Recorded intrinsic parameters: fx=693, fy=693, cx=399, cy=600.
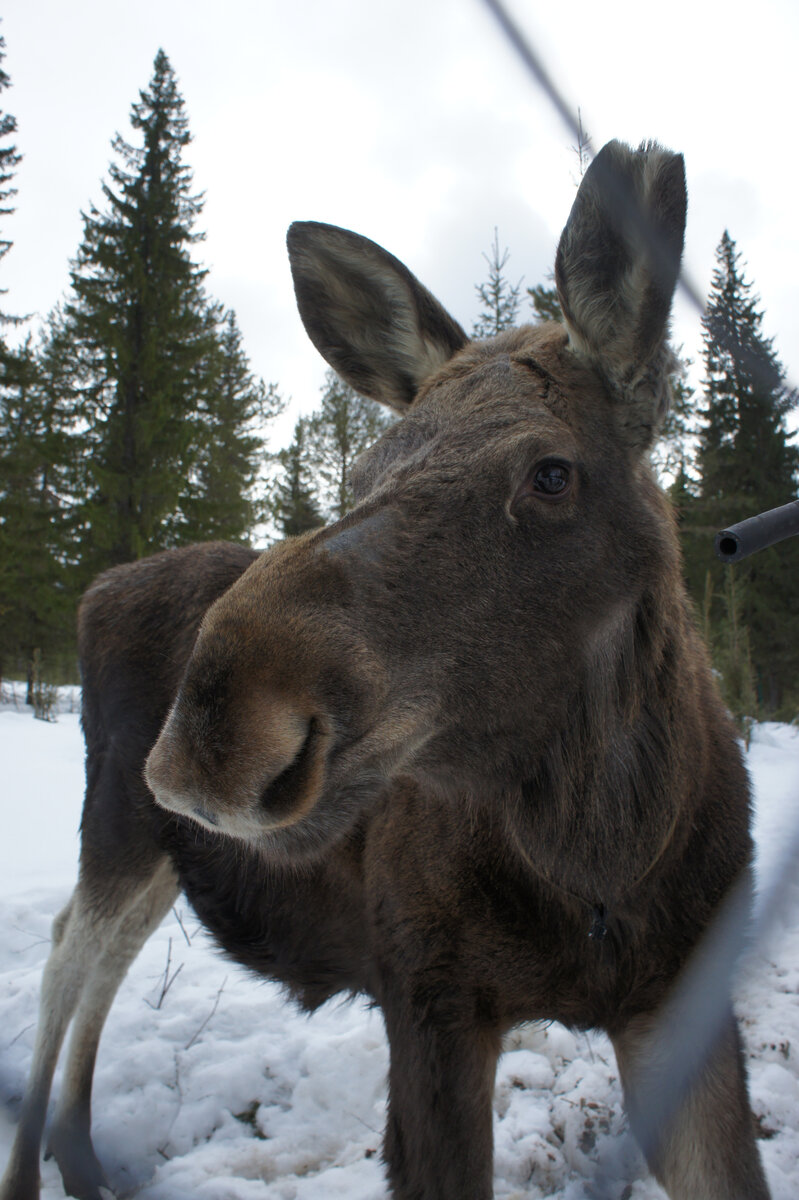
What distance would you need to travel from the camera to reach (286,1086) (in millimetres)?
3025

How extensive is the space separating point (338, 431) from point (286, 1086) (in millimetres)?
17667

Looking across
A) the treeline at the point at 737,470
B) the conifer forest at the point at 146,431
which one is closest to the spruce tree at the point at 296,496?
the conifer forest at the point at 146,431

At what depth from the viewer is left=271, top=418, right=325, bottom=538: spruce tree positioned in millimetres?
17594

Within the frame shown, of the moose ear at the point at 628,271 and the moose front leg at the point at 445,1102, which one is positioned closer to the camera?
the moose ear at the point at 628,271

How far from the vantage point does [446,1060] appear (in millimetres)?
1703

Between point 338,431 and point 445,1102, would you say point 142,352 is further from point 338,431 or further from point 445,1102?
point 445,1102

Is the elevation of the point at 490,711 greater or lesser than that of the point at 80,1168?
greater

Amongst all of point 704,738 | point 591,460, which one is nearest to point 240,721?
point 591,460

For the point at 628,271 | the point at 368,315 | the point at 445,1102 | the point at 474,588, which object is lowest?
the point at 445,1102

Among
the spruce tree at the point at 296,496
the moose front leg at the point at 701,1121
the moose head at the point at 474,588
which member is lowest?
the moose front leg at the point at 701,1121

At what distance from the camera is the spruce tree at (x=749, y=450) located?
2.08 m

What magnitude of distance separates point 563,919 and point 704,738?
0.65 meters

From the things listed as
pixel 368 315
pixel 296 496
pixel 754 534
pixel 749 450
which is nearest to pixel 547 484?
pixel 754 534

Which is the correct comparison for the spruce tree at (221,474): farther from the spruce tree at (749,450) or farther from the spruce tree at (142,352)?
the spruce tree at (749,450)
